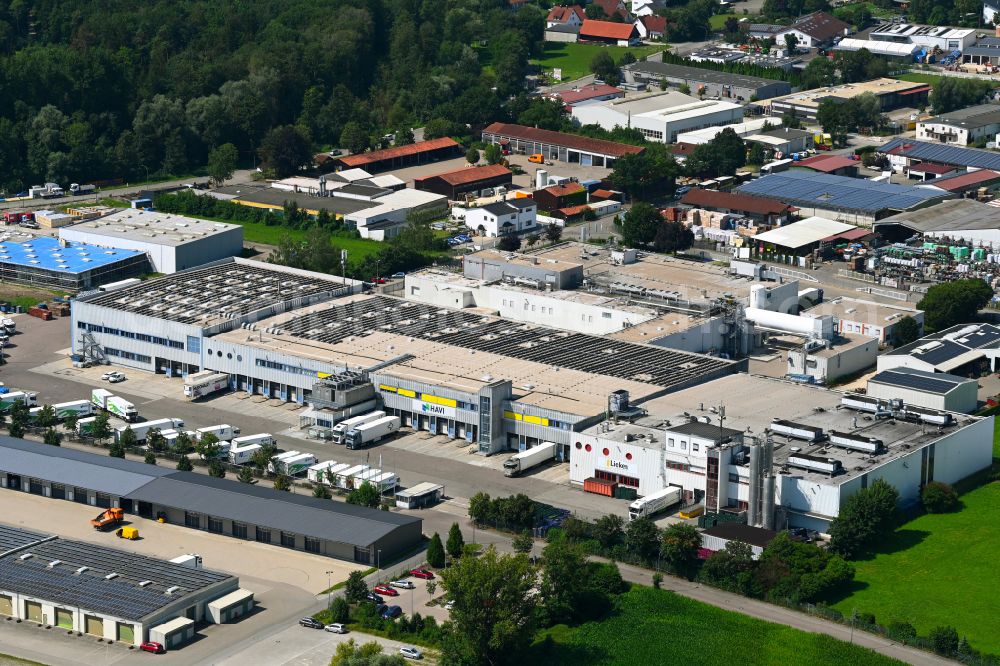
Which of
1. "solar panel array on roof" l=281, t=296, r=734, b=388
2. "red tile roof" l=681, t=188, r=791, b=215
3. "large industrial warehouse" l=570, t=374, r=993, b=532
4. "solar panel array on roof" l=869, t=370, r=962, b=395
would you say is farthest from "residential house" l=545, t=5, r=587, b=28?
"large industrial warehouse" l=570, t=374, r=993, b=532

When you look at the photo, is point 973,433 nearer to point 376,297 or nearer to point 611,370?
point 611,370

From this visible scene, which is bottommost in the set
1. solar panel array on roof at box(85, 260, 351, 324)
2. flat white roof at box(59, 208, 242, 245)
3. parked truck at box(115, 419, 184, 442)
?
parked truck at box(115, 419, 184, 442)

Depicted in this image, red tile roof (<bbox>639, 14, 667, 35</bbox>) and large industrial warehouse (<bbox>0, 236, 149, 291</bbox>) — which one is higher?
red tile roof (<bbox>639, 14, 667, 35</bbox>)

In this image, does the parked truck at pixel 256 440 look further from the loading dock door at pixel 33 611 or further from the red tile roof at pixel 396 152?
the red tile roof at pixel 396 152

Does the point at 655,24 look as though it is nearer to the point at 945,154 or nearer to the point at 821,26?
the point at 821,26

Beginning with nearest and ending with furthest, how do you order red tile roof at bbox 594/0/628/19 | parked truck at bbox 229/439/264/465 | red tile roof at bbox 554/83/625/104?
parked truck at bbox 229/439/264/465 < red tile roof at bbox 554/83/625/104 < red tile roof at bbox 594/0/628/19

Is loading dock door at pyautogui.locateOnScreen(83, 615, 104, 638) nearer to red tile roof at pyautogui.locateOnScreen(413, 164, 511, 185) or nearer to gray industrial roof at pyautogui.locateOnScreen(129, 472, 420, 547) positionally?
gray industrial roof at pyautogui.locateOnScreen(129, 472, 420, 547)

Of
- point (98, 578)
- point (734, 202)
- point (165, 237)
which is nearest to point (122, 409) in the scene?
point (98, 578)
